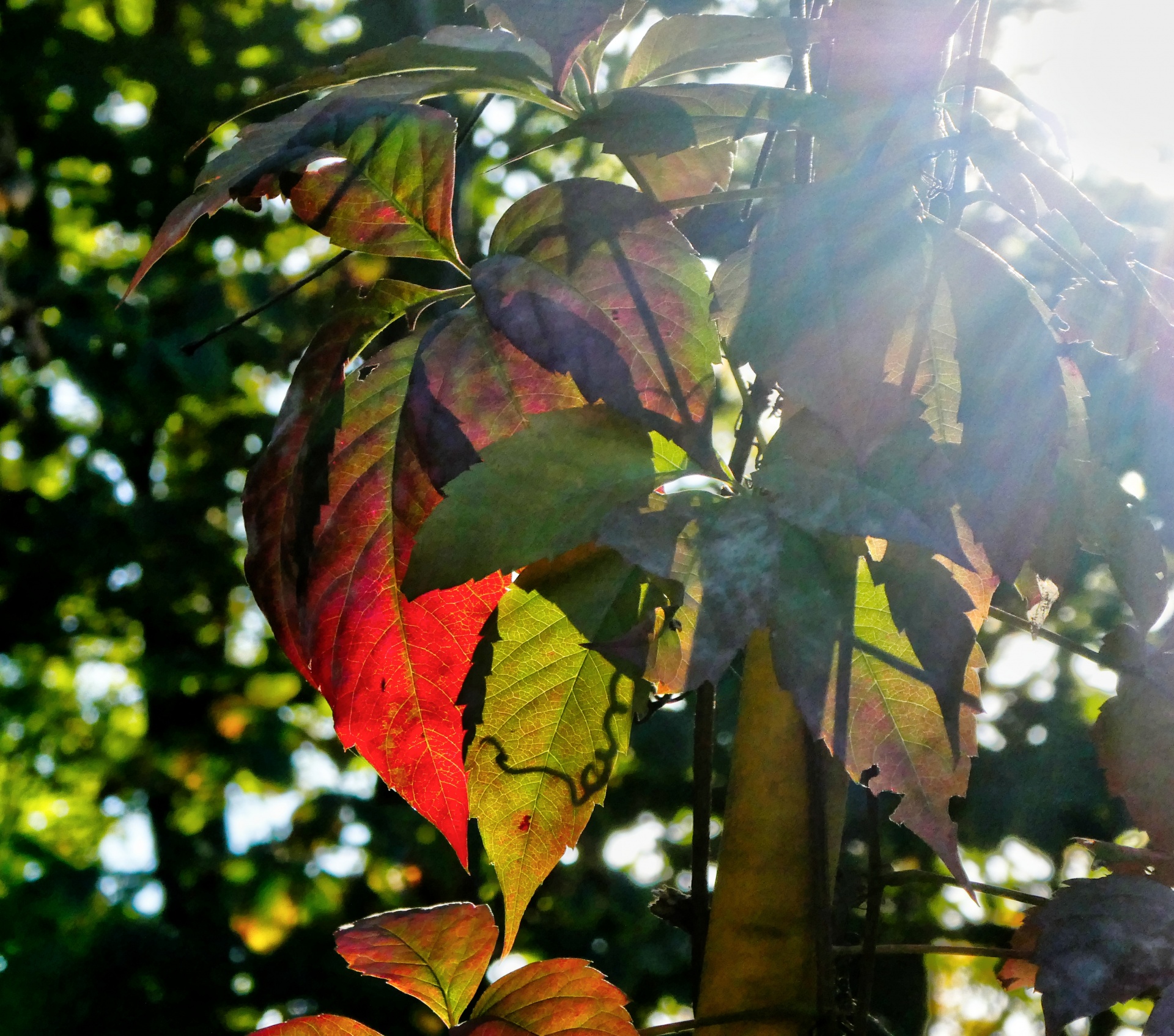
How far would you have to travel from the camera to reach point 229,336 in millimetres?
3672

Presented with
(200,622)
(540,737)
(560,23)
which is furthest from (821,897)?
(200,622)

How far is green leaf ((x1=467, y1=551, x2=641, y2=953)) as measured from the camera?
376 mm

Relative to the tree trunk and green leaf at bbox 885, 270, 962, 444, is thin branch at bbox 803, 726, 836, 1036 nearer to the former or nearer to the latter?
the tree trunk

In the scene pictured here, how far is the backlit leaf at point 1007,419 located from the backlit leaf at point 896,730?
52mm

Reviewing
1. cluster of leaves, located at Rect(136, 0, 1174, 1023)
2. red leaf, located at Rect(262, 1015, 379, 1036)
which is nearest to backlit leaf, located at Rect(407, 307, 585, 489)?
cluster of leaves, located at Rect(136, 0, 1174, 1023)

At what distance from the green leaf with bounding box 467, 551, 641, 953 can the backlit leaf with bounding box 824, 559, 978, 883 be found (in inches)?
3.4

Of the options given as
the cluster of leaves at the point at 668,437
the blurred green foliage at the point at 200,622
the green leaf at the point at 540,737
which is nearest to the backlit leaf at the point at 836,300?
the cluster of leaves at the point at 668,437

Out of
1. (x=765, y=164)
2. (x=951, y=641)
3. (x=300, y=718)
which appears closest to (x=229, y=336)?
(x=300, y=718)

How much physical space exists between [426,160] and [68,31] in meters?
4.71

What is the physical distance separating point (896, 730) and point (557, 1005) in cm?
18

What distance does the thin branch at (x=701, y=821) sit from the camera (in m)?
0.43

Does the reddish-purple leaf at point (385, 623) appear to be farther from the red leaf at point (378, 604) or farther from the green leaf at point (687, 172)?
the green leaf at point (687, 172)

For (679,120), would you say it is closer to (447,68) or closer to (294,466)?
(447,68)

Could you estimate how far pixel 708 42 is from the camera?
45 centimetres
